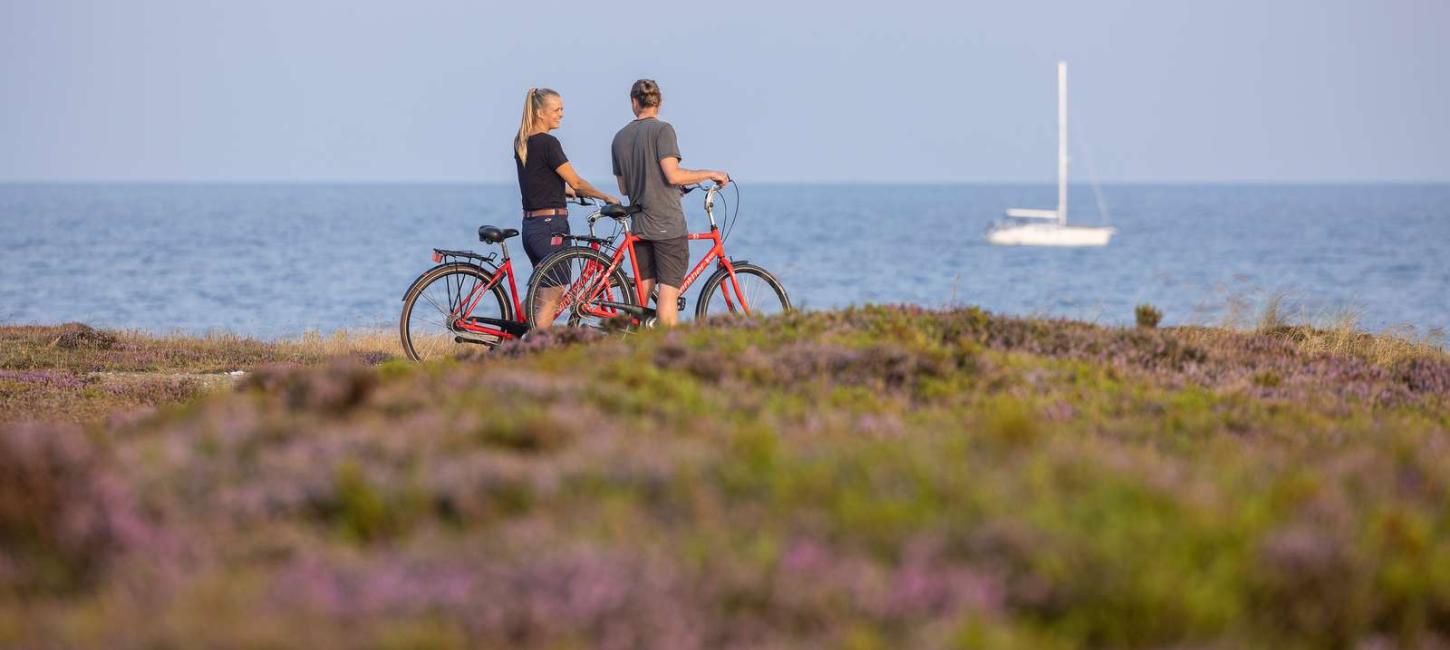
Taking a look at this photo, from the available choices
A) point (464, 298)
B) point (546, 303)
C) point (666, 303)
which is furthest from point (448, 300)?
point (666, 303)

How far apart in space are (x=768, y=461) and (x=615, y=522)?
3.06 feet

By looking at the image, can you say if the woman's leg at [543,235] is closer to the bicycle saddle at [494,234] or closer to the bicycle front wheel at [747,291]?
the bicycle saddle at [494,234]

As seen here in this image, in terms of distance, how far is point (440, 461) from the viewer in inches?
212

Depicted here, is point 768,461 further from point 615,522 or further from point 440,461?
point 440,461

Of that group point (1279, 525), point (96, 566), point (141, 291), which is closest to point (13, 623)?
point (96, 566)

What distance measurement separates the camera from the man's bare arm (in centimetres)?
1232

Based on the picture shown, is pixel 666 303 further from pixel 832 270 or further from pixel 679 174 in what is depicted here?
pixel 832 270

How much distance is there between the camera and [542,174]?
1275cm

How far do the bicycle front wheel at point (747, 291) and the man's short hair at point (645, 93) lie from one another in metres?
1.70

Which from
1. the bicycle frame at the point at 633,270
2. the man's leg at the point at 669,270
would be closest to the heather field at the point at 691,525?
the bicycle frame at the point at 633,270

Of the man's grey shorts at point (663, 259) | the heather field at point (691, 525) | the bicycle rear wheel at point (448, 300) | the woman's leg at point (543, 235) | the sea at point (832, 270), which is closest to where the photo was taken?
the heather field at point (691, 525)

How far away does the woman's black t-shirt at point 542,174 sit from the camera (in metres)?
12.7

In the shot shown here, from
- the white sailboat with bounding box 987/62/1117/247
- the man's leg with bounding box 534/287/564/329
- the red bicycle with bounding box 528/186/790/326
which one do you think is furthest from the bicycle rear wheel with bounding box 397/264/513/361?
the white sailboat with bounding box 987/62/1117/247

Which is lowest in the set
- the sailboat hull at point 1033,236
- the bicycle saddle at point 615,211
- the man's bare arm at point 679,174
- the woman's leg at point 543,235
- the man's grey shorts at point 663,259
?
the sailboat hull at point 1033,236
